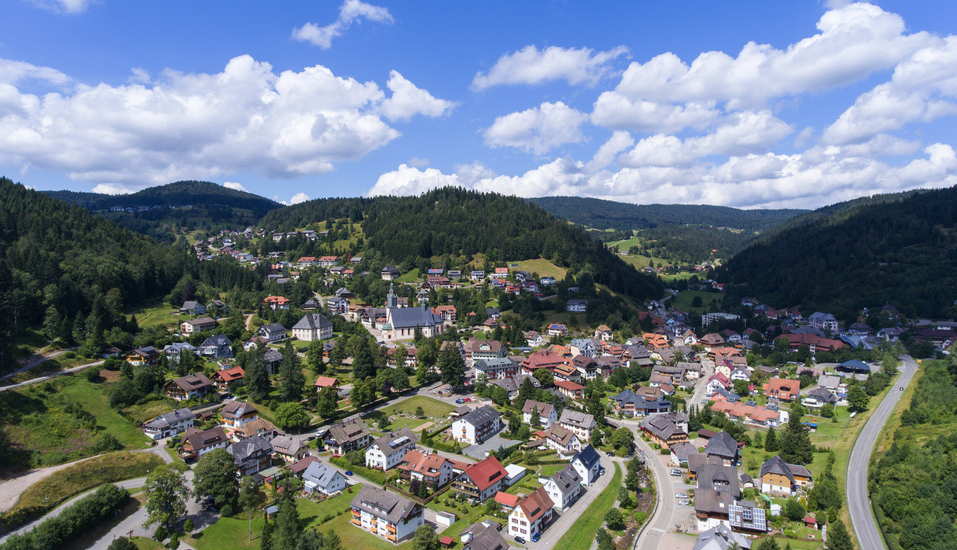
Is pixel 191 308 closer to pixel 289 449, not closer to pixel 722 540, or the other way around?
pixel 289 449

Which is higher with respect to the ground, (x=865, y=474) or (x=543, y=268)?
(x=543, y=268)

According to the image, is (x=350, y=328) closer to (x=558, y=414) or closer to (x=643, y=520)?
(x=558, y=414)

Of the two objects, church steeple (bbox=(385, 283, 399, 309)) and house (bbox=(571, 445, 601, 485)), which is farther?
church steeple (bbox=(385, 283, 399, 309))

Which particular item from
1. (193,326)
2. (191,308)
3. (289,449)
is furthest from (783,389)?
(191,308)

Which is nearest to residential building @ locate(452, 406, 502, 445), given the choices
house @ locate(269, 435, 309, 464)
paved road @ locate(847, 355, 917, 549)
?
house @ locate(269, 435, 309, 464)

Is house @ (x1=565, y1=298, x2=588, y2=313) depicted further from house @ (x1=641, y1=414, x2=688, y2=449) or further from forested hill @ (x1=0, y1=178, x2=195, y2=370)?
forested hill @ (x1=0, y1=178, x2=195, y2=370)
